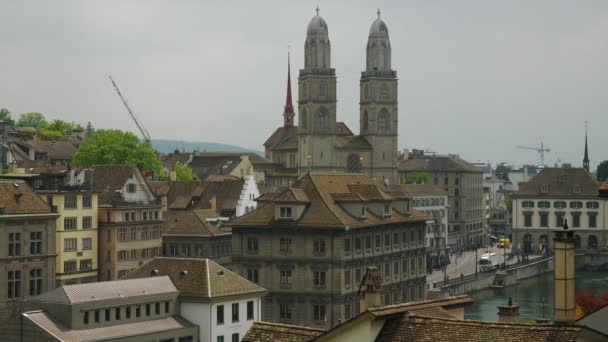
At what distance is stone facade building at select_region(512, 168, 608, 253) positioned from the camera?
16575cm

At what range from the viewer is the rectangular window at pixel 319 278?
83.6m

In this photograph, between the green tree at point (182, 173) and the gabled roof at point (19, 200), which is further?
the green tree at point (182, 173)

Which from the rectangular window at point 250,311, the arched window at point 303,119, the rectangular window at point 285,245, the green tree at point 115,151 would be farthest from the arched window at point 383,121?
the rectangular window at point 250,311

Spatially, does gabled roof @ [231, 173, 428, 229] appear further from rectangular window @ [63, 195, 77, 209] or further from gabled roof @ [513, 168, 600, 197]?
gabled roof @ [513, 168, 600, 197]

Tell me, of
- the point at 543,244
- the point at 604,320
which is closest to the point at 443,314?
the point at 604,320

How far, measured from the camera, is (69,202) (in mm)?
86062

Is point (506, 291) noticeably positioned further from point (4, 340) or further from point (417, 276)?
point (4, 340)

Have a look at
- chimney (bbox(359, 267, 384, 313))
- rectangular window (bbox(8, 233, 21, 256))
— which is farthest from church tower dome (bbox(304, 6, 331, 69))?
chimney (bbox(359, 267, 384, 313))

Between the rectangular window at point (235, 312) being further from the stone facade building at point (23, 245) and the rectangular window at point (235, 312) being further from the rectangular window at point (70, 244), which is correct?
the rectangular window at point (70, 244)

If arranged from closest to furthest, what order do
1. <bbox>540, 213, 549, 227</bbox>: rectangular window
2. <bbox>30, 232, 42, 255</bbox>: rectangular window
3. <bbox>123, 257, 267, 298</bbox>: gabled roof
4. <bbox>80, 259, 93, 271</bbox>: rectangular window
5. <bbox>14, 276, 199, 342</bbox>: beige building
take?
<bbox>14, 276, 199, 342</bbox>: beige building, <bbox>123, 257, 267, 298</bbox>: gabled roof, <bbox>30, 232, 42, 255</bbox>: rectangular window, <bbox>80, 259, 93, 271</bbox>: rectangular window, <bbox>540, 213, 549, 227</bbox>: rectangular window

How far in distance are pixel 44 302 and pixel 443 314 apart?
37294mm

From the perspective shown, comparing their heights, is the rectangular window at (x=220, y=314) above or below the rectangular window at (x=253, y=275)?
below

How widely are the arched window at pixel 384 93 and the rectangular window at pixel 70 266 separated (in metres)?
92.2

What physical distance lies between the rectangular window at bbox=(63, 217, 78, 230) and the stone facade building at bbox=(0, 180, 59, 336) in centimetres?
391
